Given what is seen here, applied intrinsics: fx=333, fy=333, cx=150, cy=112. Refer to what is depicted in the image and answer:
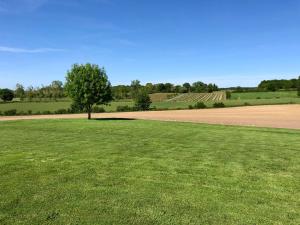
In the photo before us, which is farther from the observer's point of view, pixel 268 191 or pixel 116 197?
pixel 268 191

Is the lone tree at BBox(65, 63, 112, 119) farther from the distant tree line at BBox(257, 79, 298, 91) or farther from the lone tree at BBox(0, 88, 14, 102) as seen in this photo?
the distant tree line at BBox(257, 79, 298, 91)

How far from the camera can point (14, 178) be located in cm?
812

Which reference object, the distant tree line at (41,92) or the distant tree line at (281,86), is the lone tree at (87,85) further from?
the distant tree line at (281,86)

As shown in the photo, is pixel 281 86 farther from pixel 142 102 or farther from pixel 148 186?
pixel 148 186

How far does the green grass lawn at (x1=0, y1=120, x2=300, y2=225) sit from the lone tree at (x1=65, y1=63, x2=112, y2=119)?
836 inches

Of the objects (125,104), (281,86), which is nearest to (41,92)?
(125,104)

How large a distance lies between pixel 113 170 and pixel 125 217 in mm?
3338

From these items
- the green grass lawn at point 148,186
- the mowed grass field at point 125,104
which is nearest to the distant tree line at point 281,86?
the mowed grass field at point 125,104

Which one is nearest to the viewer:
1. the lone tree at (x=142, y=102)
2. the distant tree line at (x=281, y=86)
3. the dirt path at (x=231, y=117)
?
the dirt path at (x=231, y=117)

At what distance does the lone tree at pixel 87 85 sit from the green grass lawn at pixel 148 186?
21230mm

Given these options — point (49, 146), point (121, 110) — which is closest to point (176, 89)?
point (121, 110)

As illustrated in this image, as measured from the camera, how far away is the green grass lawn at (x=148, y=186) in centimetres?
579

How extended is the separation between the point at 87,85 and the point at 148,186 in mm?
26720

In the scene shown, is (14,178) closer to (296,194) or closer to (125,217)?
(125,217)
